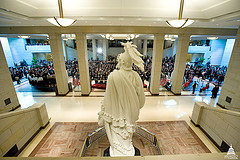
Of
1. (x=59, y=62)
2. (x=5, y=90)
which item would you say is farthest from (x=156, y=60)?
(x=5, y=90)

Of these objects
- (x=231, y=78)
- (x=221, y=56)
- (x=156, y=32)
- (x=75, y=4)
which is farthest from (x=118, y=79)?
(x=221, y=56)

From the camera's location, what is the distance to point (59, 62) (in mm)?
6973

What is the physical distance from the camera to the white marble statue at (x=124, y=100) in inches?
85.3

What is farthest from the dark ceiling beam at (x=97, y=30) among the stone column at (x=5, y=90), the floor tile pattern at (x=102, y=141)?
the floor tile pattern at (x=102, y=141)

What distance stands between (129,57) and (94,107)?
4512mm

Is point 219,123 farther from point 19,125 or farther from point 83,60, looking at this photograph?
point 83,60

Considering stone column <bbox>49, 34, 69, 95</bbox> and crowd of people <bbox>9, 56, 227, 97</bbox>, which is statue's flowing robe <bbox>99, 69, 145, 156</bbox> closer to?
stone column <bbox>49, 34, 69, 95</bbox>

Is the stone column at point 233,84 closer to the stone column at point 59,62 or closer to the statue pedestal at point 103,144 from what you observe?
the statue pedestal at point 103,144

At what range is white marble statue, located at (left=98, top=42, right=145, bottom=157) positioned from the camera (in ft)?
7.11

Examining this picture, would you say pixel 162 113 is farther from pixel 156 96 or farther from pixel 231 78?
pixel 231 78

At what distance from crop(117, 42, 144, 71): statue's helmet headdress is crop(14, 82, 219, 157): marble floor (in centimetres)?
343

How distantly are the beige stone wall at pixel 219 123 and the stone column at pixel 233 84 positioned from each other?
2.44 m

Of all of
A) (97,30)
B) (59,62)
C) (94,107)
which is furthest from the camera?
(59,62)

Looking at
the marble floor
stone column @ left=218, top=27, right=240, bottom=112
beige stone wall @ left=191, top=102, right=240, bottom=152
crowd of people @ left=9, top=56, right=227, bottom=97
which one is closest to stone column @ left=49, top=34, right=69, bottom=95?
the marble floor
